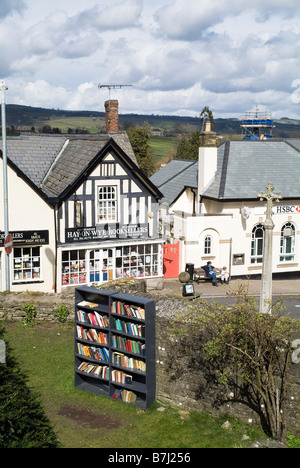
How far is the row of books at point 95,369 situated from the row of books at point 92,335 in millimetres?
694

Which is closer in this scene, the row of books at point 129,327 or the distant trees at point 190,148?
the row of books at point 129,327

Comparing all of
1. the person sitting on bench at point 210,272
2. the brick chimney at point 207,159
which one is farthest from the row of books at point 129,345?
the brick chimney at point 207,159

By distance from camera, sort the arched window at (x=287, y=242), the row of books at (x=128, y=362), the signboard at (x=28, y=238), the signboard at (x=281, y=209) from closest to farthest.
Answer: the row of books at (x=128, y=362) < the signboard at (x=28, y=238) < the signboard at (x=281, y=209) < the arched window at (x=287, y=242)

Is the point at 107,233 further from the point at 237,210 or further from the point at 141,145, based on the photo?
the point at 141,145

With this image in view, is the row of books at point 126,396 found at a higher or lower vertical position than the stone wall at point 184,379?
lower

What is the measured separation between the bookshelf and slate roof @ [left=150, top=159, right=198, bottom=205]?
1925 cm

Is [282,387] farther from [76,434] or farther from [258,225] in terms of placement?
[258,225]

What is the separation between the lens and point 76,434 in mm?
12359

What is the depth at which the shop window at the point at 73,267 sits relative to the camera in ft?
83.4

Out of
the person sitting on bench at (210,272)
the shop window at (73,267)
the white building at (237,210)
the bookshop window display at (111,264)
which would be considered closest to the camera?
the shop window at (73,267)

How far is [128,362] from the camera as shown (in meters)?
14.0

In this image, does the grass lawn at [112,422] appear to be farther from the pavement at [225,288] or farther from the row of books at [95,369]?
the pavement at [225,288]

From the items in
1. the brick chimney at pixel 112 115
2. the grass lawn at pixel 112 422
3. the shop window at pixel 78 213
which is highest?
the brick chimney at pixel 112 115

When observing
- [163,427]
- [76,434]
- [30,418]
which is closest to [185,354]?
[163,427]
